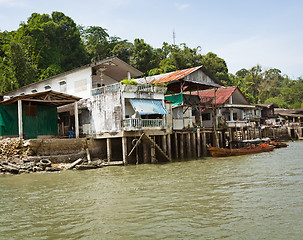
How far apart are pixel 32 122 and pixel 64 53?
27.4 m

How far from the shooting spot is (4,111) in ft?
69.5

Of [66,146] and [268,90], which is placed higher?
[268,90]

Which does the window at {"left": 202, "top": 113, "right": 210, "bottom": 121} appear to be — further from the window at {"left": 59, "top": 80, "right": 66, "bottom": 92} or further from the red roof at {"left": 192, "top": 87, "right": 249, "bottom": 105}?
the window at {"left": 59, "top": 80, "right": 66, "bottom": 92}

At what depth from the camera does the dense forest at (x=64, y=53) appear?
115ft

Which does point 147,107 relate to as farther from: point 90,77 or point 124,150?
point 90,77

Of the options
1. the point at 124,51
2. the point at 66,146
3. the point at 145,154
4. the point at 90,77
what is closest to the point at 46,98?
the point at 90,77

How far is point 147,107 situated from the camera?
21.6m

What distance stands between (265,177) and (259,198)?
13.7 ft

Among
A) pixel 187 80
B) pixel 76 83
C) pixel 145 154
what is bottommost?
pixel 145 154

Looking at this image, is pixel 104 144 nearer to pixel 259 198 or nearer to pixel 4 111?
pixel 4 111

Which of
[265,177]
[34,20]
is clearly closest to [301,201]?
[265,177]

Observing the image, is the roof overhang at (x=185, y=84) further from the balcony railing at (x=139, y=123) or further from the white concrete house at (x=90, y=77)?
the balcony railing at (x=139, y=123)

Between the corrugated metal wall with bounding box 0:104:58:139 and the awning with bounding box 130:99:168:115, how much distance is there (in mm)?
6659

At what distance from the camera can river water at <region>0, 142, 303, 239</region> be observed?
6.75 metres
